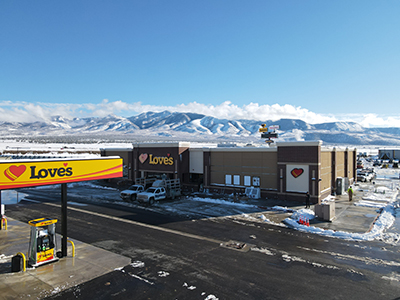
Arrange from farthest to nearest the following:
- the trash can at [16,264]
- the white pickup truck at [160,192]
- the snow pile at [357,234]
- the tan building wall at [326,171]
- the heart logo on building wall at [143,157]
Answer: the heart logo on building wall at [143,157] < the tan building wall at [326,171] < the white pickup truck at [160,192] < the snow pile at [357,234] < the trash can at [16,264]

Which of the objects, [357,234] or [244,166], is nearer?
[357,234]

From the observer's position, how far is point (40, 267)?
519 inches

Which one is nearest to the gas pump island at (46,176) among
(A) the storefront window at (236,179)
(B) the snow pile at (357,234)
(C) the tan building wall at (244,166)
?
(B) the snow pile at (357,234)

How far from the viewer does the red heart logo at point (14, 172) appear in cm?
1179

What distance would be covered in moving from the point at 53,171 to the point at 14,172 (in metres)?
1.66

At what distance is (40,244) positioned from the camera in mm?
13359

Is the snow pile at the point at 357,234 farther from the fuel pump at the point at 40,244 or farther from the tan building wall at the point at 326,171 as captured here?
the fuel pump at the point at 40,244

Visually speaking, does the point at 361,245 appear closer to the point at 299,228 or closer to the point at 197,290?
the point at 299,228

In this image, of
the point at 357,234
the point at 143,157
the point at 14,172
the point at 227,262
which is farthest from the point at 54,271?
the point at 143,157

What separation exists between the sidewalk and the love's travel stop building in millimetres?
22024

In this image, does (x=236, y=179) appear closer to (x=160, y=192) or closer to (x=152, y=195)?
(x=160, y=192)

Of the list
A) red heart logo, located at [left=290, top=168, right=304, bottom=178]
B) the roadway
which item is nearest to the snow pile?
the roadway

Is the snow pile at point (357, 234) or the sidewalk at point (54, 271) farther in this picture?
the snow pile at point (357, 234)

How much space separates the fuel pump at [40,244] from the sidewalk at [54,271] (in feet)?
1.08
